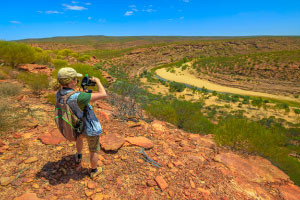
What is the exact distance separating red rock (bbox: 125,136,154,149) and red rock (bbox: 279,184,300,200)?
261cm

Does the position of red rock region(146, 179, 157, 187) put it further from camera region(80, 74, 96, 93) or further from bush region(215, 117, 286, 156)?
bush region(215, 117, 286, 156)

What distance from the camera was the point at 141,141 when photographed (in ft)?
11.9

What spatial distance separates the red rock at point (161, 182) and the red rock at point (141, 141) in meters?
0.87

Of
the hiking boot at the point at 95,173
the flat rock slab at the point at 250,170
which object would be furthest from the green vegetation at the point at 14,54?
the flat rock slab at the point at 250,170

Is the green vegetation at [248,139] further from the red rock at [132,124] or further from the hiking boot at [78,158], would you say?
the hiking boot at [78,158]

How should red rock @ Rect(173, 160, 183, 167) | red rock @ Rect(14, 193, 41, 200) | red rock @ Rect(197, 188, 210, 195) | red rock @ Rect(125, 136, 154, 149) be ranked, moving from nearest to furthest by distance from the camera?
red rock @ Rect(14, 193, 41, 200) < red rock @ Rect(197, 188, 210, 195) < red rock @ Rect(173, 160, 183, 167) < red rock @ Rect(125, 136, 154, 149)

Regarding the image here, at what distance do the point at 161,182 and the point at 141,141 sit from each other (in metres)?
1.16

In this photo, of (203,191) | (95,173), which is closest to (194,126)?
(203,191)

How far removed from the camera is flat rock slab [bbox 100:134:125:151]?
3.14 meters

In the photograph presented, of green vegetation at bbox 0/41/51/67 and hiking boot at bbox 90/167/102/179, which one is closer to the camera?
hiking boot at bbox 90/167/102/179

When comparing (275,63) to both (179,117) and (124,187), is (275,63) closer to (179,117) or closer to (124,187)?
(179,117)

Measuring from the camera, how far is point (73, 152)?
9.76 feet

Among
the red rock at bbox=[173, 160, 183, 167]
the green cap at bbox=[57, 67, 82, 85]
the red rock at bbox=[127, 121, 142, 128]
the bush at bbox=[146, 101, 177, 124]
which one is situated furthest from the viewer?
the bush at bbox=[146, 101, 177, 124]

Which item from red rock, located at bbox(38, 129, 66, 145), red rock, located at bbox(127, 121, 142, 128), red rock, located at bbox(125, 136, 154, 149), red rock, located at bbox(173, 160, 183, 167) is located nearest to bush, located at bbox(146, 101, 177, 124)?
red rock, located at bbox(127, 121, 142, 128)
